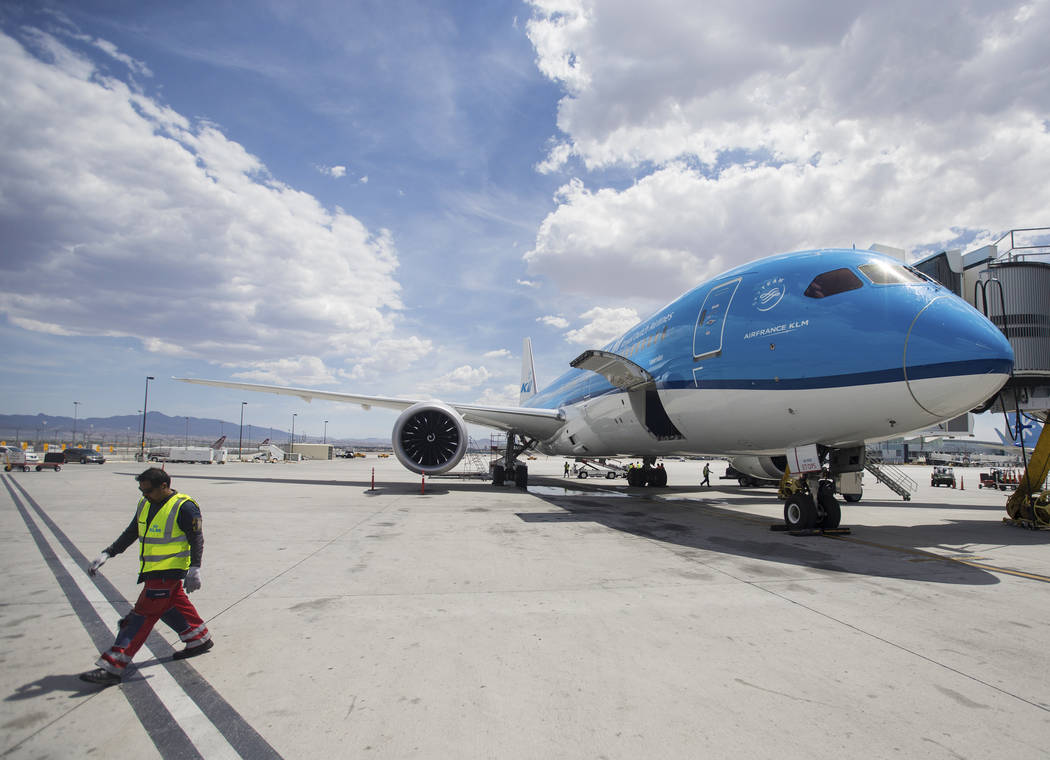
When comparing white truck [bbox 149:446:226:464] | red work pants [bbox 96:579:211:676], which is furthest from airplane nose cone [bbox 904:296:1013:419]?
white truck [bbox 149:446:226:464]

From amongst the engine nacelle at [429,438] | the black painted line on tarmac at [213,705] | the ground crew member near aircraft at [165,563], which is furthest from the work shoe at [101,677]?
the engine nacelle at [429,438]

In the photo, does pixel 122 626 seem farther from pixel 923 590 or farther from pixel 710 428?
pixel 710 428

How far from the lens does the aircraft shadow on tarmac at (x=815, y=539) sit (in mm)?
6141

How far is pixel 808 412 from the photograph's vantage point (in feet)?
24.4

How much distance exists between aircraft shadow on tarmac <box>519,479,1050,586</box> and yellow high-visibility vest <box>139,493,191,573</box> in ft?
18.5

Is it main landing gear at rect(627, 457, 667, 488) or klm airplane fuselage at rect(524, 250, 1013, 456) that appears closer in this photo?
klm airplane fuselage at rect(524, 250, 1013, 456)

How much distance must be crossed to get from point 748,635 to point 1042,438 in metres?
11.2

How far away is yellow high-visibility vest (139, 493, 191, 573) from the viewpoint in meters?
3.33

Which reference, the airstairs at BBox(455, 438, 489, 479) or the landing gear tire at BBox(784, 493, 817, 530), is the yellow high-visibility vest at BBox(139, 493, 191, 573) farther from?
the airstairs at BBox(455, 438, 489, 479)

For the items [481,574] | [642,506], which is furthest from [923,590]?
[642,506]

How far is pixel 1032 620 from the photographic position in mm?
4230

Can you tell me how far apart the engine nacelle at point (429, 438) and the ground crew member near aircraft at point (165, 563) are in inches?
423

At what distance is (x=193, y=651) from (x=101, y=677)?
0.50m

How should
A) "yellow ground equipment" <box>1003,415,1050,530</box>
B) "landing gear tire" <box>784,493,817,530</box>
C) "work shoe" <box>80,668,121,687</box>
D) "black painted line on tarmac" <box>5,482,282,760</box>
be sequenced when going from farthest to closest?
"yellow ground equipment" <box>1003,415,1050,530</box> → "landing gear tire" <box>784,493,817,530</box> → "work shoe" <box>80,668,121,687</box> → "black painted line on tarmac" <box>5,482,282,760</box>
